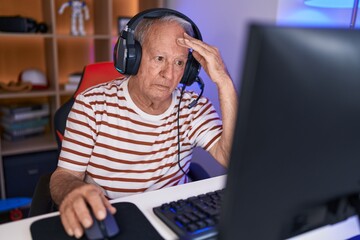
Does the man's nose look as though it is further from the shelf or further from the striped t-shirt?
the shelf

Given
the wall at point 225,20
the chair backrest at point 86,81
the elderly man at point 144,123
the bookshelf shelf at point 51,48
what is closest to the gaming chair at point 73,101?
the chair backrest at point 86,81

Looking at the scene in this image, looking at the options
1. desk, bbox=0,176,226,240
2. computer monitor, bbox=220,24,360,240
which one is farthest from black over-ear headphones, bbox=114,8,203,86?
computer monitor, bbox=220,24,360,240

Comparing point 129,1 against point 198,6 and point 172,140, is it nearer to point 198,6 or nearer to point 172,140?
point 198,6

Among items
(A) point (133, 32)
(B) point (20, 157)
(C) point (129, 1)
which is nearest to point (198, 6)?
(C) point (129, 1)

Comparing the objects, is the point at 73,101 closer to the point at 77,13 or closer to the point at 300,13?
the point at 300,13

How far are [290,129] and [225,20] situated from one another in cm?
162

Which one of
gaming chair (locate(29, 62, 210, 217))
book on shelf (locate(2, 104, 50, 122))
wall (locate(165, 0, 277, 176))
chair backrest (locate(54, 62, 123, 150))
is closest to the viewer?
gaming chair (locate(29, 62, 210, 217))

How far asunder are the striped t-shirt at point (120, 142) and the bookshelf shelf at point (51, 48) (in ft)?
4.15

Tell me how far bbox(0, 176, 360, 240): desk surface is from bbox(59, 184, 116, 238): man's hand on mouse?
0.09 metres

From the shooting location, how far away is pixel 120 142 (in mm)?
1109

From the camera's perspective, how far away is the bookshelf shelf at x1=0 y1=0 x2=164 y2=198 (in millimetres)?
2213

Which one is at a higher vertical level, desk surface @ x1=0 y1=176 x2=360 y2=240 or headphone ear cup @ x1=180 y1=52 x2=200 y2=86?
headphone ear cup @ x1=180 y1=52 x2=200 y2=86

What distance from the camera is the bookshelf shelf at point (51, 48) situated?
87.1 inches

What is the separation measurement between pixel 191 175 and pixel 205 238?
0.62 m
